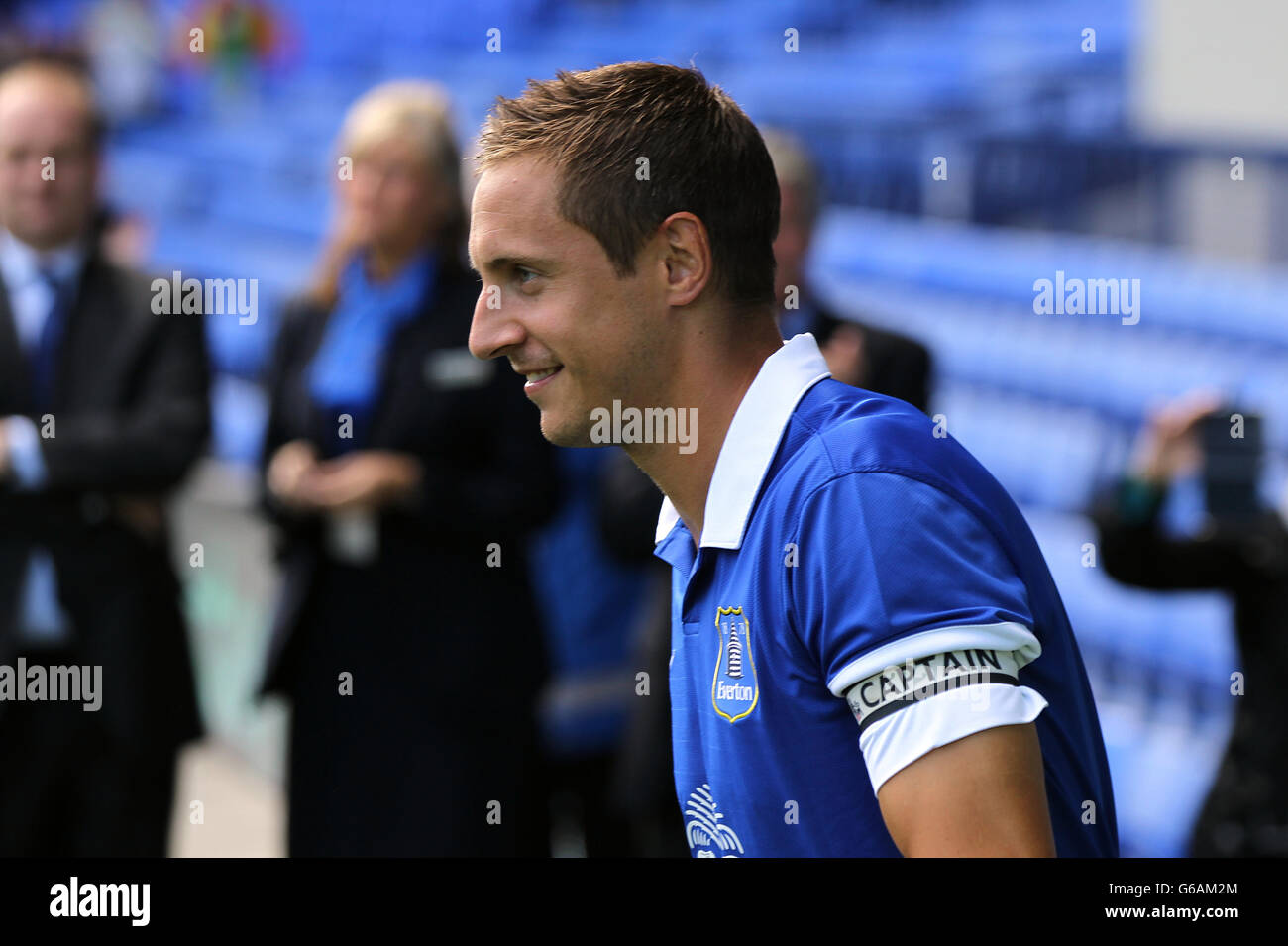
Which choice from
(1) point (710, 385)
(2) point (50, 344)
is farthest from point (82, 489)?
(1) point (710, 385)

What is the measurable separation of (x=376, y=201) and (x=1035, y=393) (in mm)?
3443

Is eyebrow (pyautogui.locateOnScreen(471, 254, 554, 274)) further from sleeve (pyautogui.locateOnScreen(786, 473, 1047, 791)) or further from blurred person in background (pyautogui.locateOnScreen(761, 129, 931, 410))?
Answer: blurred person in background (pyautogui.locateOnScreen(761, 129, 931, 410))

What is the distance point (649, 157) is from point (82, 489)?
6.97 feet

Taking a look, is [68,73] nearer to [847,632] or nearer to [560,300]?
[560,300]

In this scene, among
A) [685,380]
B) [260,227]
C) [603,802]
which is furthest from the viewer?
[260,227]

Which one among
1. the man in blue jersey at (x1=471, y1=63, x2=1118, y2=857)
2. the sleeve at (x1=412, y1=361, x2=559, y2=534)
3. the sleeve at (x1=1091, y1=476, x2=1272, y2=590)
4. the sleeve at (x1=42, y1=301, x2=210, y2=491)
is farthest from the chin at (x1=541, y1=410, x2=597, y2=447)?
the sleeve at (x1=42, y1=301, x2=210, y2=491)

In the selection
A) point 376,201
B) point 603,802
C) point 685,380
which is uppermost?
point 376,201

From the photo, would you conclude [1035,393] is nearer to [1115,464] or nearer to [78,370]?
[1115,464]

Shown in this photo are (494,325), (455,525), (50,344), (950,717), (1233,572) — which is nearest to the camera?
(950,717)

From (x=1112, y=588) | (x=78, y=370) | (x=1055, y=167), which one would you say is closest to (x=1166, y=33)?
(x=1055, y=167)

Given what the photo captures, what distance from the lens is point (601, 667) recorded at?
5.03 m

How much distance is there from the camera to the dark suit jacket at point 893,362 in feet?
9.99

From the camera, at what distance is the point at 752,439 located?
Result: 1433mm

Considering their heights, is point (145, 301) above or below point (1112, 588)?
above
